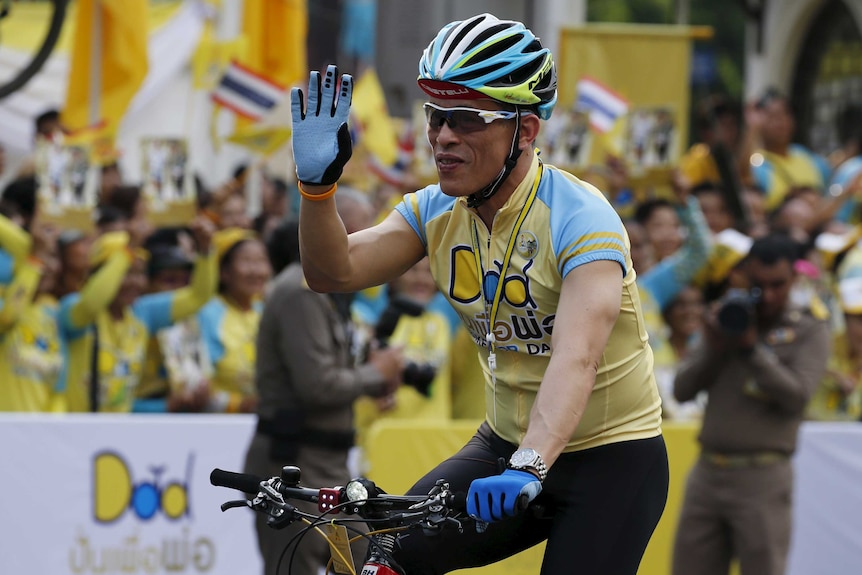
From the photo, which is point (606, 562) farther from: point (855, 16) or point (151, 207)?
point (855, 16)

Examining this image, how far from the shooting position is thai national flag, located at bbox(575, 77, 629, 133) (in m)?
11.8

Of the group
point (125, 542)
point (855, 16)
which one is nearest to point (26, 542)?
point (125, 542)

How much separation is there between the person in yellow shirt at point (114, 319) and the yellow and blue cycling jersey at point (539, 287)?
4.58 m

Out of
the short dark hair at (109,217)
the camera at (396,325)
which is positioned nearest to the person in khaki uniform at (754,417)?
the camera at (396,325)

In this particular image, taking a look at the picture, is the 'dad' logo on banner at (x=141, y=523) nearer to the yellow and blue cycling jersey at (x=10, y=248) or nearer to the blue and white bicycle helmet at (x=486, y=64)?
the yellow and blue cycling jersey at (x=10, y=248)

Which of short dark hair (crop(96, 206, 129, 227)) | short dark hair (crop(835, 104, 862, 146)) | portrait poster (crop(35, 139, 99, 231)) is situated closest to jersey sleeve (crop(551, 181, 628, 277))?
portrait poster (crop(35, 139, 99, 231))

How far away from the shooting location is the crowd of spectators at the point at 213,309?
28.7 ft

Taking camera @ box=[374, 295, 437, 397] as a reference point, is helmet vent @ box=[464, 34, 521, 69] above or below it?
above

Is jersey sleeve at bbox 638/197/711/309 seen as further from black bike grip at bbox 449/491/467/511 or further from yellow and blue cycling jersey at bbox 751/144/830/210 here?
black bike grip at bbox 449/491/467/511

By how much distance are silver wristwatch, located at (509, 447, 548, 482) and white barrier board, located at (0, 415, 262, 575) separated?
4899mm

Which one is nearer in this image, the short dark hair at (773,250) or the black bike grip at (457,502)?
the black bike grip at (457,502)

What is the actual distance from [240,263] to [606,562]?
17.1ft

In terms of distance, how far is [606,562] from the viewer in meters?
4.31

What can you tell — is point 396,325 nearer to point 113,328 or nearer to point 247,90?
point 113,328
